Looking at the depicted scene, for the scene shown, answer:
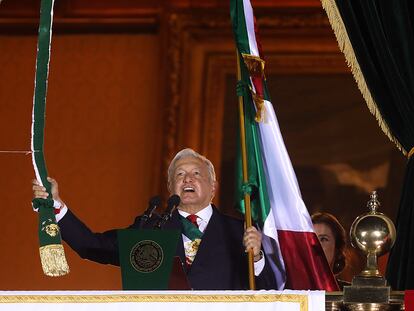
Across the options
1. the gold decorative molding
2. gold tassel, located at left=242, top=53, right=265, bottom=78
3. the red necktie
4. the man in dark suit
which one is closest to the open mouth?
the man in dark suit

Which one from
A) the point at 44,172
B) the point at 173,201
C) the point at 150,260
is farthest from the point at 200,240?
the point at 44,172

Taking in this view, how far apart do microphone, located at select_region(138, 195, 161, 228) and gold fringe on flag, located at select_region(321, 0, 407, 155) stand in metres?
0.94

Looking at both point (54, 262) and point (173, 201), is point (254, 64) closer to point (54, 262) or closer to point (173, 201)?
point (173, 201)

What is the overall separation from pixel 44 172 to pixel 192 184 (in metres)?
0.76

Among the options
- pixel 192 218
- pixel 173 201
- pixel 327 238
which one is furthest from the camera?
A: pixel 327 238

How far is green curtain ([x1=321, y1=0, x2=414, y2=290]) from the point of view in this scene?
16.6 ft

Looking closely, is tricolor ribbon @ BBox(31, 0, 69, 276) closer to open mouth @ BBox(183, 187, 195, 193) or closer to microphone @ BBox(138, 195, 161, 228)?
A: microphone @ BBox(138, 195, 161, 228)

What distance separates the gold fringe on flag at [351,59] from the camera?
17.1 feet

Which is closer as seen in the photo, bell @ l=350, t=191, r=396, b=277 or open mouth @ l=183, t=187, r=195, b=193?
bell @ l=350, t=191, r=396, b=277

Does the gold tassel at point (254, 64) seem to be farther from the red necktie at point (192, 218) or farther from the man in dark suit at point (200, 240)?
the red necktie at point (192, 218)

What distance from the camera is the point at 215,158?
7531mm

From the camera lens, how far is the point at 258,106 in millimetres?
5164

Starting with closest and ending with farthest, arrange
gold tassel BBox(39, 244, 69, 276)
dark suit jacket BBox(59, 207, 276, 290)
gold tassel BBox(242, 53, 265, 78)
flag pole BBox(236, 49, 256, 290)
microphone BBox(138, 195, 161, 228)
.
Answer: gold tassel BBox(39, 244, 69, 276) < flag pole BBox(236, 49, 256, 290) < microphone BBox(138, 195, 161, 228) < dark suit jacket BBox(59, 207, 276, 290) < gold tassel BBox(242, 53, 265, 78)

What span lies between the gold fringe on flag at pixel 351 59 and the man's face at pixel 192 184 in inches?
27.6
